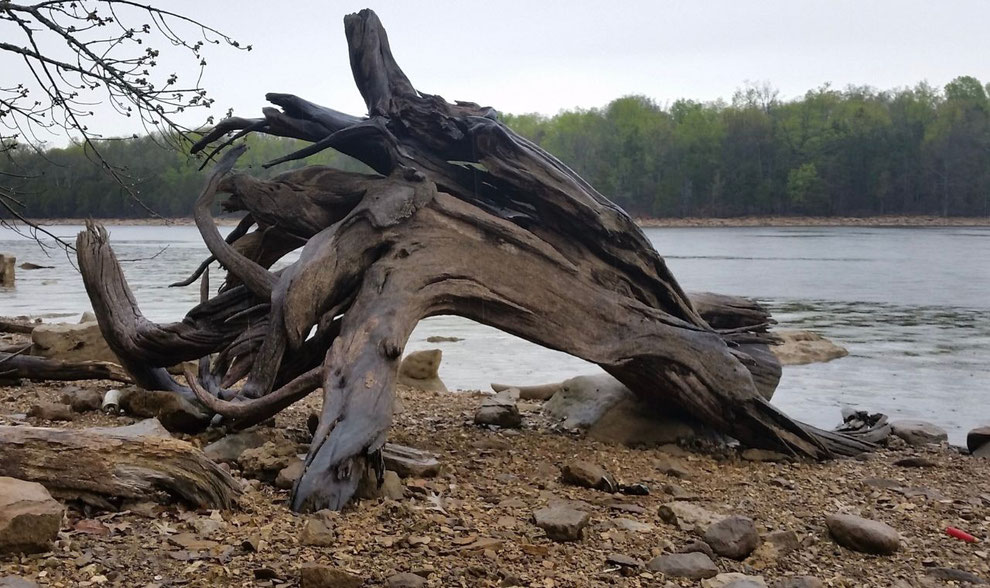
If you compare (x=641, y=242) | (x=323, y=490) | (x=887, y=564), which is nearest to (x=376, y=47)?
(x=641, y=242)

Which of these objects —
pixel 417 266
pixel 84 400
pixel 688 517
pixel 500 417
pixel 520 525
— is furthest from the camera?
pixel 500 417

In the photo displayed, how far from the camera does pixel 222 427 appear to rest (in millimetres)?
5668

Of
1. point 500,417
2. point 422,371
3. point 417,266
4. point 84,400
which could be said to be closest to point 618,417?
point 500,417

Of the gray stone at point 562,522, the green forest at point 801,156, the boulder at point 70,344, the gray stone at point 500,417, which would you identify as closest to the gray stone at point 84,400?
the boulder at point 70,344

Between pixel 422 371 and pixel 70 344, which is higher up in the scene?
pixel 70 344

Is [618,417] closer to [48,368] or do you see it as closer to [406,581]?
[406,581]

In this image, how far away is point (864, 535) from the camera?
14.4 ft

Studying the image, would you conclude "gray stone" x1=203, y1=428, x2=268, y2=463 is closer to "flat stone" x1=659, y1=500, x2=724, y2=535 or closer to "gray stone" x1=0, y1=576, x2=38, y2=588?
"gray stone" x1=0, y1=576, x2=38, y2=588

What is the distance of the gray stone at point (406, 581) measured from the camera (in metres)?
3.41

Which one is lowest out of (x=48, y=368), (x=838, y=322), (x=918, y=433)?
(x=838, y=322)

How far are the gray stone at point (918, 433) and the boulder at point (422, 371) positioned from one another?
4.19m

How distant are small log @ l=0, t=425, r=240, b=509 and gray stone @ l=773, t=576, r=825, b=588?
88.9 inches

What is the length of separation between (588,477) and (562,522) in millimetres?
1072

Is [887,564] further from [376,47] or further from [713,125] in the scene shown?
[713,125]
